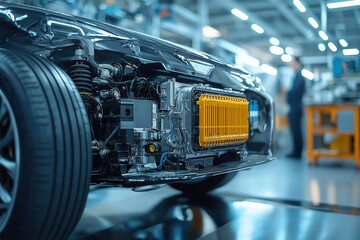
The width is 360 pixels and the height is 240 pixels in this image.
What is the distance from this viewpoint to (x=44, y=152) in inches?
55.9

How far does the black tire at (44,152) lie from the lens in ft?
4.62

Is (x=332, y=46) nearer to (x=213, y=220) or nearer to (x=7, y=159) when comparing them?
(x=213, y=220)

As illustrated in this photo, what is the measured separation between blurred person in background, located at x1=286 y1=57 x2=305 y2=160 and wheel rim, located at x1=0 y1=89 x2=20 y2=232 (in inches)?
237

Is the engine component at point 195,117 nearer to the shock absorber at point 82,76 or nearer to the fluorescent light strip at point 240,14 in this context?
the shock absorber at point 82,76

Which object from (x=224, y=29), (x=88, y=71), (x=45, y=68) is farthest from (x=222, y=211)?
(x=224, y=29)

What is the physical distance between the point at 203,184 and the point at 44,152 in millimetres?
1949

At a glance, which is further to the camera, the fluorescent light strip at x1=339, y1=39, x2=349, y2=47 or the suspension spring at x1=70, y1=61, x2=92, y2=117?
the fluorescent light strip at x1=339, y1=39, x2=349, y2=47

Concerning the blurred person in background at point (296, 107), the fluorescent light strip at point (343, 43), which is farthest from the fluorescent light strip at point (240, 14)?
the fluorescent light strip at point (343, 43)

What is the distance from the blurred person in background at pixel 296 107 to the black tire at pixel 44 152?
231 inches

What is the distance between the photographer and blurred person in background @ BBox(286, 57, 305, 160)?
269 inches

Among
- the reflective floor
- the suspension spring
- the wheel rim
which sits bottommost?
the reflective floor

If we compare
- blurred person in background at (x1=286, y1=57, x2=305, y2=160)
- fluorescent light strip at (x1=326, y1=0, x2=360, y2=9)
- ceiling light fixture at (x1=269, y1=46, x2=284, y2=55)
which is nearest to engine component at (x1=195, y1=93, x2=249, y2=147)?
fluorescent light strip at (x1=326, y1=0, x2=360, y2=9)

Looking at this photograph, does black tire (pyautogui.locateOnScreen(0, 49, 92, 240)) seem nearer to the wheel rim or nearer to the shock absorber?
the wheel rim

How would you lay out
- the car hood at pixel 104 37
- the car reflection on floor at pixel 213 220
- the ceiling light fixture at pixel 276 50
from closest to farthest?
the car hood at pixel 104 37 → the car reflection on floor at pixel 213 220 → the ceiling light fixture at pixel 276 50
